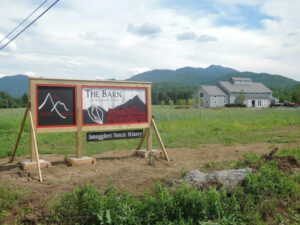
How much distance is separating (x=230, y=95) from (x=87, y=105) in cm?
7236

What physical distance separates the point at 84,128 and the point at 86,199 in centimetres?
463

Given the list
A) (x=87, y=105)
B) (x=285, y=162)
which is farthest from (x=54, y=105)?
(x=285, y=162)

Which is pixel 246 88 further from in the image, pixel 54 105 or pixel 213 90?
pixel 54 105

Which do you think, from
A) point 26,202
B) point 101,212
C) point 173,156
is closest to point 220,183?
point 101,212

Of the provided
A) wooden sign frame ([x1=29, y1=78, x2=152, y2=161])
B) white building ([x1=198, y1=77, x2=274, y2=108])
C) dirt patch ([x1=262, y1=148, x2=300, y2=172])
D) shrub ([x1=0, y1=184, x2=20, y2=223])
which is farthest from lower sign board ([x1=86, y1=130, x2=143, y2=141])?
white building ([x1=198, y1=77, x2=274, y2=108])

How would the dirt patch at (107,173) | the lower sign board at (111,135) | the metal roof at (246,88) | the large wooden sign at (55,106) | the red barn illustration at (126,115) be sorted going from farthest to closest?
the metal roof at (246,88) < the red barn illustration at (126,115) < the lower sign board at (111,135) < the large wooden sign at (55,106) < the dirt patch at (107,173)

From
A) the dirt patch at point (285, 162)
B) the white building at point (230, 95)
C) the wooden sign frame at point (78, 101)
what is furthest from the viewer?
the white building at point (230, 95)

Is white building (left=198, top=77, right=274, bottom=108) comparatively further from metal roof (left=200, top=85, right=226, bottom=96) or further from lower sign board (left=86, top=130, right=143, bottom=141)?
lower sign board (left=86, top=130, right=143, bottom=141)

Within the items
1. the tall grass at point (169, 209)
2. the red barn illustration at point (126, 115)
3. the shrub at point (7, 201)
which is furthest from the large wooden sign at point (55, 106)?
the tall grass at point (169, 209)

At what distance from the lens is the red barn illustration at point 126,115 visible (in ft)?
31.5

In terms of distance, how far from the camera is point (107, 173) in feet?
24.3

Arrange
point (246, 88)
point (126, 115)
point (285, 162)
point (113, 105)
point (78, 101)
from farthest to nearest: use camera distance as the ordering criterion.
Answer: point (246, 88) < point (126, 115) < point (113, 105) < point (78, 101) < point (285, 162)

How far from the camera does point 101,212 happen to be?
169 inches

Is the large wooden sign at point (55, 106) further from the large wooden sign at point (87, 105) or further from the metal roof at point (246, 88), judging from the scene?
the metal roof at point (246, 88)
